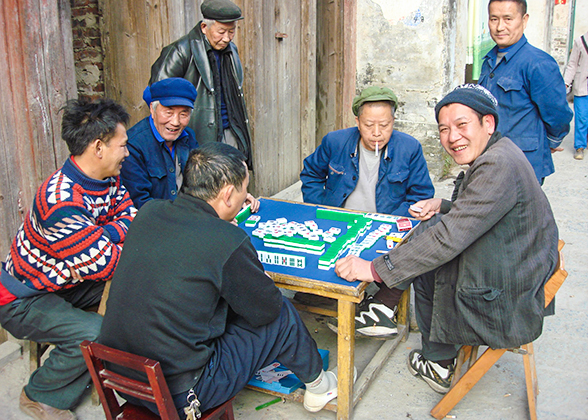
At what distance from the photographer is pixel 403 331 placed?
376 centimetres

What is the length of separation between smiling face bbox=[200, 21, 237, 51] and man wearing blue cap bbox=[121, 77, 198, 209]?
0.73m

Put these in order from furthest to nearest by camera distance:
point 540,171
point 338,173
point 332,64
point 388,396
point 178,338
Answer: point 332,64, point 540,171, point 338,173, point 388,396, point 178,338

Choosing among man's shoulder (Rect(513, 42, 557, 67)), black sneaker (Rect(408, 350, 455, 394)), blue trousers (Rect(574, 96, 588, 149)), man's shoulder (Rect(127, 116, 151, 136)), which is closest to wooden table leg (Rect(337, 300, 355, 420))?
black sneaker (Rect(408, 350, 455, 394))

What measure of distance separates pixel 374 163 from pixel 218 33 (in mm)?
1478

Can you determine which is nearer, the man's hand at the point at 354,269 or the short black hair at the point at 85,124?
the man's hand at the point at 354,269

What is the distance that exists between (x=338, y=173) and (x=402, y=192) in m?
0.46

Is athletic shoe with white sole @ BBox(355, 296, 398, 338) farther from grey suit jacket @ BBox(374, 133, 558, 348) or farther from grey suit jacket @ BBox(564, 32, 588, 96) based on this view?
grey suit jacket @ BBox(564, 32, 588, 96)

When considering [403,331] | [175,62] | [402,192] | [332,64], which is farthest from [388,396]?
[332,64]

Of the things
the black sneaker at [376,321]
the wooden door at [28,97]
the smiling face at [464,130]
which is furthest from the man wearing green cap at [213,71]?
the smiling face at [464,130]

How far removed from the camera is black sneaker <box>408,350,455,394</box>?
324 centimetres

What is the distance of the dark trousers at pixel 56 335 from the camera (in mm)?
2846

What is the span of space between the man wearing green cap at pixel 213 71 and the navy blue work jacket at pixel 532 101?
77.7 inches

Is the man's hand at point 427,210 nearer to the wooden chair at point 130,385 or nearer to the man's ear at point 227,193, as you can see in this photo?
the man's ear at point 227,193

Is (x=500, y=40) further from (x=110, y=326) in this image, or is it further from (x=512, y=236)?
(x=110, y=326)
